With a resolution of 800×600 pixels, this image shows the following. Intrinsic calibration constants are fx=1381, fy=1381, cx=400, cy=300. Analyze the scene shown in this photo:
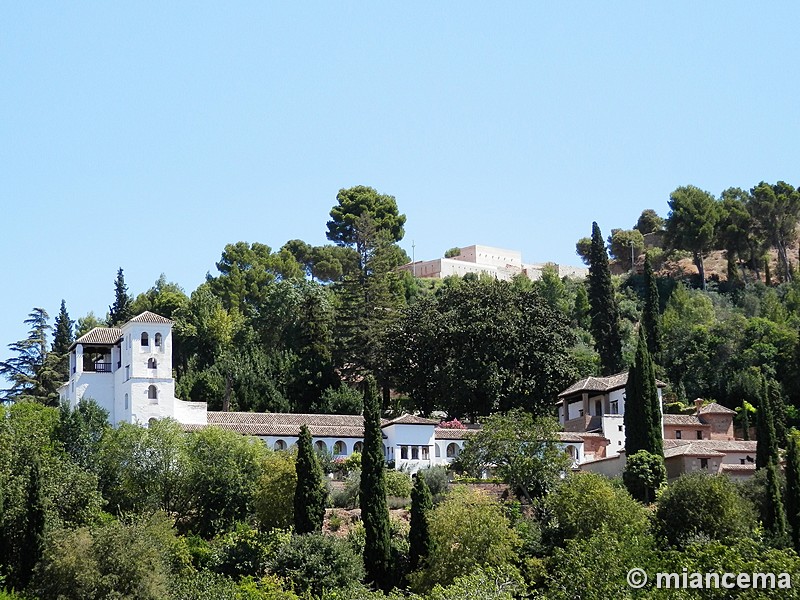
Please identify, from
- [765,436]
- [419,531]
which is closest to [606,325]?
[765,436]

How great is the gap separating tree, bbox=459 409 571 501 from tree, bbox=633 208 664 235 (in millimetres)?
60485

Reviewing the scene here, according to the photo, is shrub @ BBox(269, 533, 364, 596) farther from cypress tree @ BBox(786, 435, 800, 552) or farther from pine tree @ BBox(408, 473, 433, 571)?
cypress tree @ BBox(786, 435, 800, 552)

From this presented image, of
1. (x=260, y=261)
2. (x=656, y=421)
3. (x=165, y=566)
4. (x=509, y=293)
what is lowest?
(x=165, y=566)

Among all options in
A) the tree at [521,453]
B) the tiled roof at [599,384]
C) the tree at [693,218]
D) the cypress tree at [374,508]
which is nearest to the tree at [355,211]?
the tree at [693,218]

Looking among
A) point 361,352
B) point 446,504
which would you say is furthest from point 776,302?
point 446,504

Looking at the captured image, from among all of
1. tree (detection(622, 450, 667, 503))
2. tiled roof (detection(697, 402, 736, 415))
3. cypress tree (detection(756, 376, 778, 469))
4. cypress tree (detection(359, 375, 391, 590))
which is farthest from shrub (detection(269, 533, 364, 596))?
tiled roof (detection(697, 402, 736, 415))

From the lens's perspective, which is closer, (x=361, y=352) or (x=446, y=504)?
(x=446, y=504)

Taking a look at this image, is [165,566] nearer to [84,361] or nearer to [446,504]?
[446,504]

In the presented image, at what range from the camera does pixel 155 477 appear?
175ft

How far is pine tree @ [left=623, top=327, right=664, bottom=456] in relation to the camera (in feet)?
185

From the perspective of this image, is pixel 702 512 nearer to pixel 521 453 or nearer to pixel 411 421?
pixel 521 453

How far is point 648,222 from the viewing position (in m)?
116

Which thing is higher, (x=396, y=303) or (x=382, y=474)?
(x=396, y=303)

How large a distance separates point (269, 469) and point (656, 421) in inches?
649
